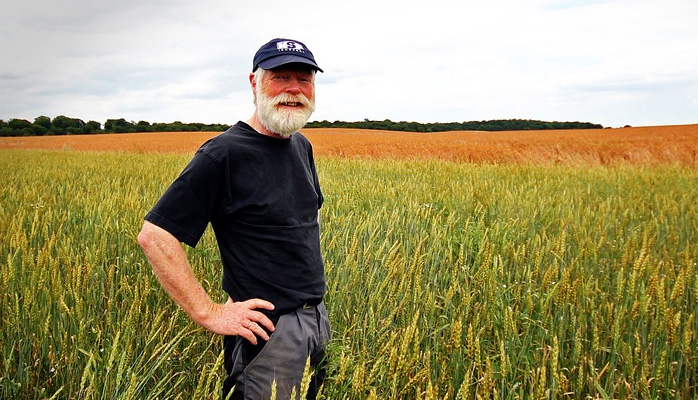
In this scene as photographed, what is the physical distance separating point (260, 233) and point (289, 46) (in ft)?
2.30

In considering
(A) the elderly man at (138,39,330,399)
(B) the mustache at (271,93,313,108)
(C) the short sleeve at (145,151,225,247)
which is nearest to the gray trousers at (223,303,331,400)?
(A) the elderly man at (138,39,330,399)

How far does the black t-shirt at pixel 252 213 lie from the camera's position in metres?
1.56

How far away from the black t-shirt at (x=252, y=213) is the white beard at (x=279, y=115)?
68 mm

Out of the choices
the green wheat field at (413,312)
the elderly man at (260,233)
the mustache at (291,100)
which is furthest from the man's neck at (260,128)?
the green wheat field at (413,312)

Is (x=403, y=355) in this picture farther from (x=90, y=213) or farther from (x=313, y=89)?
(x=90, y=213)

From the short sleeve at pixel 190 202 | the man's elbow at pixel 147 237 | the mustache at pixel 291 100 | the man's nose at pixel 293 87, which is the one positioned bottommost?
the man's elbow at pixel 147 237

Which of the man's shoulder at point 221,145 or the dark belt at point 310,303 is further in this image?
the dark belt at point 310,303

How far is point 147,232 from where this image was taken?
149cm

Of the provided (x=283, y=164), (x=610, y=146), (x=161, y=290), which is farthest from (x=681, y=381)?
(x=610, y=146)

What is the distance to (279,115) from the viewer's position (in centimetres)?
167

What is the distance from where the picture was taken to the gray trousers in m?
1.59

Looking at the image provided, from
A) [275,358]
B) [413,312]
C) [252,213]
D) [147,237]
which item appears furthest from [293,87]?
[413,312]

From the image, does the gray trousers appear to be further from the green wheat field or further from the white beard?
the white beard

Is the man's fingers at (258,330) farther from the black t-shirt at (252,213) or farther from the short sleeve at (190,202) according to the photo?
the short sleeve at (190,202)
